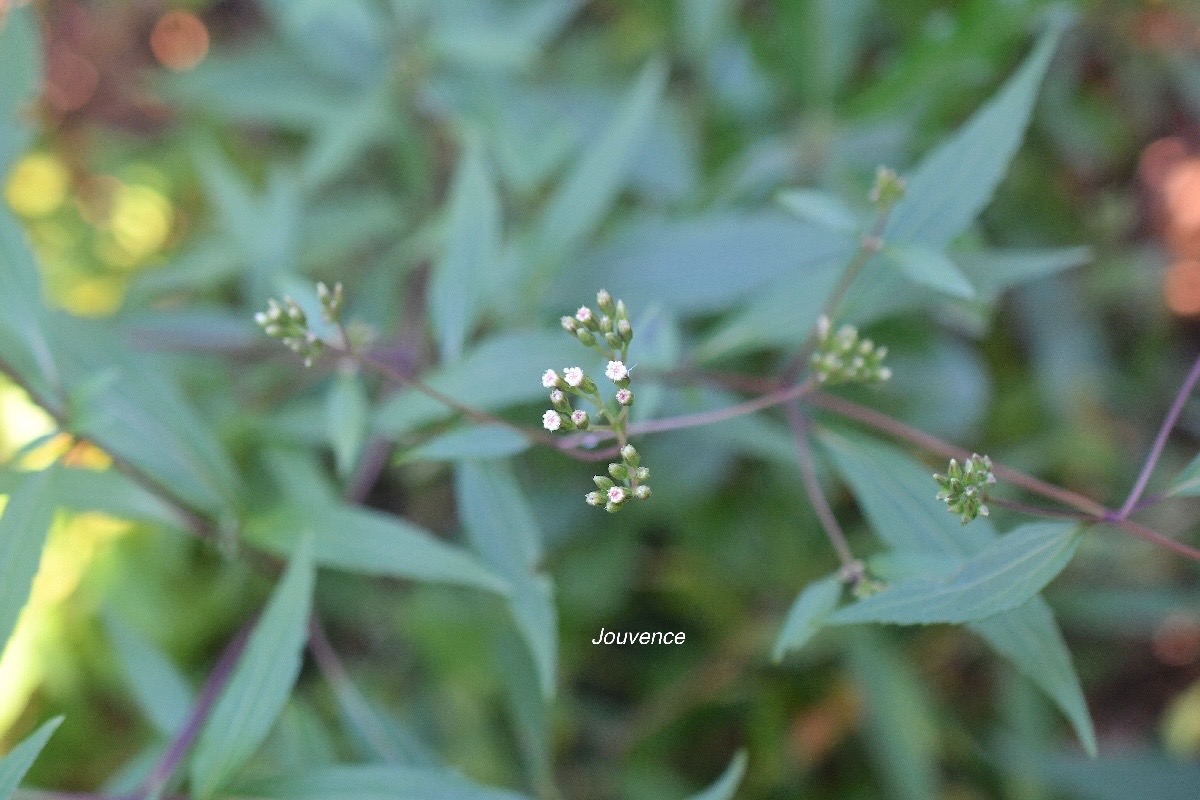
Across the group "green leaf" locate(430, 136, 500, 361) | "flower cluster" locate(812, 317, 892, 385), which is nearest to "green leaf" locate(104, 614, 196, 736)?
"green leaf" locate(430, 136, 500, 361)

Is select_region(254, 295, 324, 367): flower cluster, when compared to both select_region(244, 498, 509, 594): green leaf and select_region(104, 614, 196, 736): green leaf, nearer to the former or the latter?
select_region(244, 498, 509, 594): green leaf

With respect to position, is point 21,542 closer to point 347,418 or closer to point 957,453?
point 347,418

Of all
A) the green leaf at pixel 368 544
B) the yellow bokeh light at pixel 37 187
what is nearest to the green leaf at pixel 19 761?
the green leaf at pixel 368 544

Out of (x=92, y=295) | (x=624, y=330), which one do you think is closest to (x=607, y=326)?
(x=624, y=330)

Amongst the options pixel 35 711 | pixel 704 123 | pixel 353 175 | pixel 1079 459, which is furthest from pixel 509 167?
pixel 35 711

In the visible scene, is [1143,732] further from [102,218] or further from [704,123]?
[102,218]

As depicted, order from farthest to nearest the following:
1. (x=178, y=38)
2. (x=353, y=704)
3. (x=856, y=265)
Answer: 1. (x=178, y=38)
2. (x=353, y=704)
3. (x=856, y=265)

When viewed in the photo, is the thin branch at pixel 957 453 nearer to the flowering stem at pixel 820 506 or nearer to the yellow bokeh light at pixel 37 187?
the flowering stem at pixel 820 506
